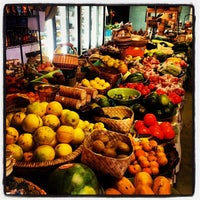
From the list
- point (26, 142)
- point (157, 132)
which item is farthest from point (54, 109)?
point (157, 132)

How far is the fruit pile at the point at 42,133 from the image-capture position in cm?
183

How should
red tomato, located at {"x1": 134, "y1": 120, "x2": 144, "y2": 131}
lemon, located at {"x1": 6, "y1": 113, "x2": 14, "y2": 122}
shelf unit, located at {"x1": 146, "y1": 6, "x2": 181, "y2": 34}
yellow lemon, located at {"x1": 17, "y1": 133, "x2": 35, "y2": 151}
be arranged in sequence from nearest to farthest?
yellow lemon, located at {"x1": 17, "y1": 133, "x2": 35, "y2": 151} < lemon, located at {"x1": 6, "y1": 113, "x2": 14, "y2": 122} < shelf unit, located at {"x1": 146, "y1": 6, "x2": 181, "y2": 34} < red tomato, located at {"x1": 134, "y1": 120, "x2": 144, "y2": 131}

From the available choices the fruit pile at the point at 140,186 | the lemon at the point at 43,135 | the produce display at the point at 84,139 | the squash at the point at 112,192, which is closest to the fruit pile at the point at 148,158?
the produce display at the point at 84,139

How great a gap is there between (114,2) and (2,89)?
942mm

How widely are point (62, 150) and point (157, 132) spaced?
98cm

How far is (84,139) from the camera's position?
79.8 inches

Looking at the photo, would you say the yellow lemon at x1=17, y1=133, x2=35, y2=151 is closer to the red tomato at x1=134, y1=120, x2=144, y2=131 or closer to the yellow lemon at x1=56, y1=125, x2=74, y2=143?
the yellow lemon at x1=56, y1=125, x2=74, y2=143

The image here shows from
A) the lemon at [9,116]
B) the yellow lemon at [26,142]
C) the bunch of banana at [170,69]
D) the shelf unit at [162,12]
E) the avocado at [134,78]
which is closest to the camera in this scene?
the yellow lemon at [26,142]

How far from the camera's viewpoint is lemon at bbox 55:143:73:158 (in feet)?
6.05

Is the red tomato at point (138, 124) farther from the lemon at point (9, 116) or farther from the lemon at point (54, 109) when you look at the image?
the lemon at point (9, 116)

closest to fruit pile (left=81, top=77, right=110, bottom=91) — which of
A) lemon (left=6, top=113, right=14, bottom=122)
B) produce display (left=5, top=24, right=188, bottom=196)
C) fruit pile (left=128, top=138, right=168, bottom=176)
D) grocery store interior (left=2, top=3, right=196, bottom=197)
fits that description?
grocery store interior (left=2, top=3, right=196, bottom=197)

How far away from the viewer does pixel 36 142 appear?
1.87 metres
